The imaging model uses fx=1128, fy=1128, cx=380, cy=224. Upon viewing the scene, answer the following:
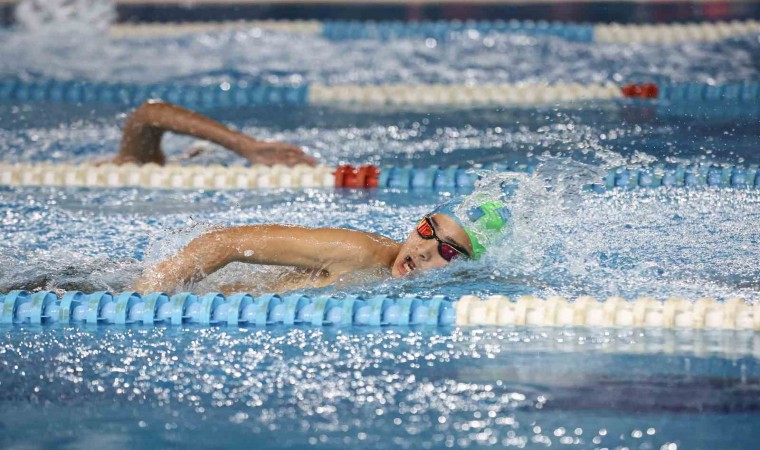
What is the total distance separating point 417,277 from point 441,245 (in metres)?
0.12

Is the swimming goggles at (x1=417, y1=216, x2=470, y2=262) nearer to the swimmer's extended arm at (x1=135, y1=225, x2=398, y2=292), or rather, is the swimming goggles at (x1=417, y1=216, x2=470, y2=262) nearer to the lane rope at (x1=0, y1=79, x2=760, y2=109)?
the swimmer's extended arm at (x1=135, y1=225, x2=398, y2=292)

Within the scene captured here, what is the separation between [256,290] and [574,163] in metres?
1.56

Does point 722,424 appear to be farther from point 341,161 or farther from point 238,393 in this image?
point 341,161

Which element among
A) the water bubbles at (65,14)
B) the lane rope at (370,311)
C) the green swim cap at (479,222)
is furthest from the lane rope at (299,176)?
the water bubbles at (65,14)

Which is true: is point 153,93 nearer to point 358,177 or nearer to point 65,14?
point 358,177

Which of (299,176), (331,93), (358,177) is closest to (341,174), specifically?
(358,177)

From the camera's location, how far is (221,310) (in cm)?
302

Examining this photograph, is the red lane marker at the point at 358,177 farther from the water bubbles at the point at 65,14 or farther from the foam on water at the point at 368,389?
the water bubbles at the point at 65,14

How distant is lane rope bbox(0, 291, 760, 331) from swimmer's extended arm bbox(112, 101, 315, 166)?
145 cm

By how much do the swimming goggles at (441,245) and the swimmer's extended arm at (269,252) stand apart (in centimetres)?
13

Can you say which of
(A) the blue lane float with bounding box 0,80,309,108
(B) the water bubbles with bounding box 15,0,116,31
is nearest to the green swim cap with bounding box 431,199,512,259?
(A) the blue lane float with bounding box 0,80,309,108

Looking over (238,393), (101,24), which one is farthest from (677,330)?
(101,24)

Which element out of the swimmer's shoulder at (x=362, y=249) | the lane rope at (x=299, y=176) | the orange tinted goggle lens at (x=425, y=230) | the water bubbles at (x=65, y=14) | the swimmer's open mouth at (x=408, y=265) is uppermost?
the water bubbles at (x=65, y=14)

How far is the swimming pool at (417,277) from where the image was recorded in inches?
92.4
